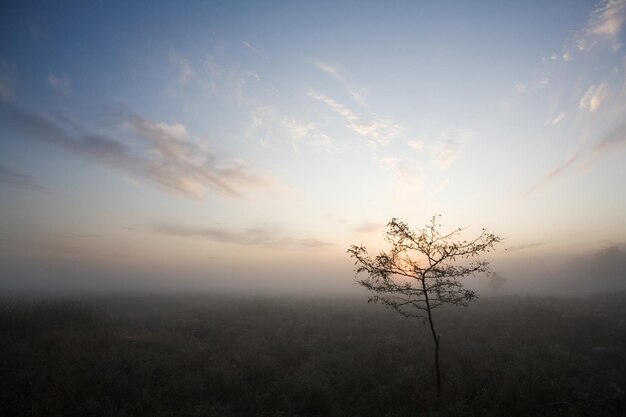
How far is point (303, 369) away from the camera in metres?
12.5

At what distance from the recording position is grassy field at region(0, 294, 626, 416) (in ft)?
29.6

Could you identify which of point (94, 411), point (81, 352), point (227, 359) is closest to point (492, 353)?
point (227, 359)

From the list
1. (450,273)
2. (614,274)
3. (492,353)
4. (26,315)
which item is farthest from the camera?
(614,274)

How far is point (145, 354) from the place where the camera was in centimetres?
1382

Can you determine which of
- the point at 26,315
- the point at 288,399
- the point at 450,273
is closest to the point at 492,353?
the point at 450,273

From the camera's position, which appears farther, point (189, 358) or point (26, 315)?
point (26, 315)

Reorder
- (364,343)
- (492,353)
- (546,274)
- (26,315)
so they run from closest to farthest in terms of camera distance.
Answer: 1. (492,353)
2. (364,343)
3. (26,315)
4. (546,274)

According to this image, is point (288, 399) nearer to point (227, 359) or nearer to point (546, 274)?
point (227, 359)

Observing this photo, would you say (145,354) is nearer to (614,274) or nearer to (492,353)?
(492,353)

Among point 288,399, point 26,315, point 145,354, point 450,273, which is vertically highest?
point 450,273

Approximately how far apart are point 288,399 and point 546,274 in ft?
509

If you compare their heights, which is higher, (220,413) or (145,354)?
(145,354)

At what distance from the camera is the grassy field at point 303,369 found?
902cm

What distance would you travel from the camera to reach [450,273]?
9469 millimetres
